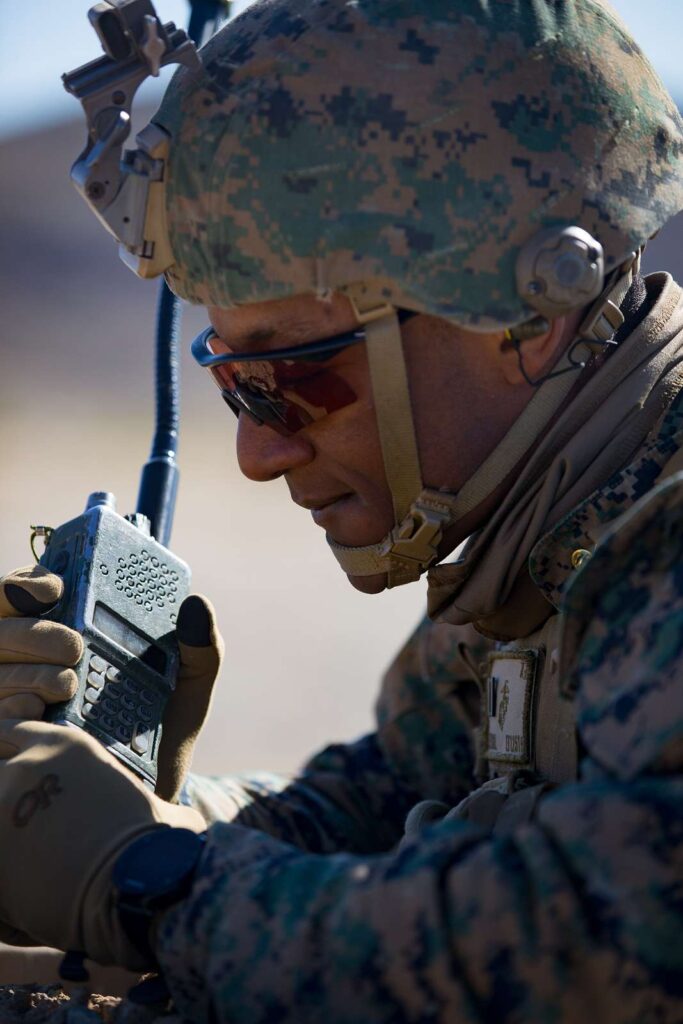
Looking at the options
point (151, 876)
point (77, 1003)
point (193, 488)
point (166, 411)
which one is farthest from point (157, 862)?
point (193, 488)

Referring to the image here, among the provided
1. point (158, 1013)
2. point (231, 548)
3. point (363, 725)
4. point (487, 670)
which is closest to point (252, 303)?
point (487, 670)

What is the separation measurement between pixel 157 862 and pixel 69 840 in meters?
0.19

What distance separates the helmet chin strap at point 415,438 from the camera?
8.82ft

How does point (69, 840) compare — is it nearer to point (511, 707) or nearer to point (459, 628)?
point (511, 707)

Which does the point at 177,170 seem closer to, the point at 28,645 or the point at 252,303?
the point at 252,303

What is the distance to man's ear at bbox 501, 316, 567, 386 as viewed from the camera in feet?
8.90

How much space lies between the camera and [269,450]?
2.84 m

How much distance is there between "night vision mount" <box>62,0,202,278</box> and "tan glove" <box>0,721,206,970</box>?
1052 mm

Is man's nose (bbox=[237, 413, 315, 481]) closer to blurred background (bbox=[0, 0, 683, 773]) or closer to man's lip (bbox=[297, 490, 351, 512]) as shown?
man's lip (bbox=[297, 490, 351, 512])

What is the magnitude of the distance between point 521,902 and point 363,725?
779 centimetres

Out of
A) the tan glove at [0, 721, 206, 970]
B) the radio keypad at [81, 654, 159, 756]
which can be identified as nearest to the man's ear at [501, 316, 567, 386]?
the radio keypad at [81, 654, 159, 756]

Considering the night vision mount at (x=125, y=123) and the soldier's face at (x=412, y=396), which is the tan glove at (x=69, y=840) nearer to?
the soldier's face at (x=412, y=396)

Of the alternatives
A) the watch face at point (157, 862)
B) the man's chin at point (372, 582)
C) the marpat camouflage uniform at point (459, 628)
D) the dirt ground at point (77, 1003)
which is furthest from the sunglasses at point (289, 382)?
the dirt ground at point (77, 1003)

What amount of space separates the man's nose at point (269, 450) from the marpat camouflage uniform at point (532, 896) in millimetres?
925
